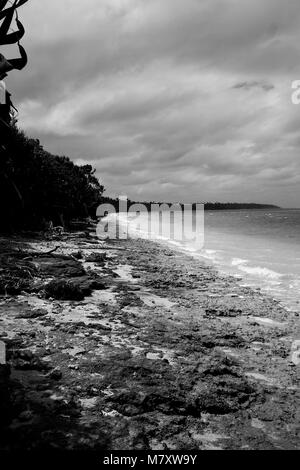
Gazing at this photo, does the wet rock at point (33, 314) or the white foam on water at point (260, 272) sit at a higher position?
the wet rock at point (33, 314)

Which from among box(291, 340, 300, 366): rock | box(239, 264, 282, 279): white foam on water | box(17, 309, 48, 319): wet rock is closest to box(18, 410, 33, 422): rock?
box(17, 309, 48, 319): wet rock

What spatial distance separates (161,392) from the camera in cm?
401

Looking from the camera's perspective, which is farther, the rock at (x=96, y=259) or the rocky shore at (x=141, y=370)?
the rock at (x=96, y=259)

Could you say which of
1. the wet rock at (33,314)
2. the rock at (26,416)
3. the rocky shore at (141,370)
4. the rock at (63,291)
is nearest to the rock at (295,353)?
the rocky shore at (141,370)

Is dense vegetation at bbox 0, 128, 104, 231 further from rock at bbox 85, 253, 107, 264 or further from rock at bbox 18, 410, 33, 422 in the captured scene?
rock at bbox 18, 410, 33, 422

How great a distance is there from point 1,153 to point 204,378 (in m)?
3.55

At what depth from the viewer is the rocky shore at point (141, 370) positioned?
3.33 meters

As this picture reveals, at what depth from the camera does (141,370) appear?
4492 mm

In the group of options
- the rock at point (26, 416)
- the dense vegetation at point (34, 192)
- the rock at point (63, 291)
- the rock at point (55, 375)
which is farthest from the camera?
→ the dense vegetation at point (34, 192)

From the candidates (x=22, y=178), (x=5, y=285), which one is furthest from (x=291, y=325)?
(x=22, y=178)

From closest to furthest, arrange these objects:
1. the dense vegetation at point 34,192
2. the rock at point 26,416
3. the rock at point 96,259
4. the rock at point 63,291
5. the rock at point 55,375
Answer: the rock at point 26,416 < the rock at point 55,375 < the rock at point 63,291 < the rock at point 96,259 < the dense vegetation at point 34,192

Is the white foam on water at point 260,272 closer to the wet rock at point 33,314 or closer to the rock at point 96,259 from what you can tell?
the rock at point 96,259

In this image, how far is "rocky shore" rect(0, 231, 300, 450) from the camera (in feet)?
10.9

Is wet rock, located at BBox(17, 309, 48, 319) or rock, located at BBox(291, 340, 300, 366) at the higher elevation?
wet rock, located at BBox(17, 309, 48, 319)
